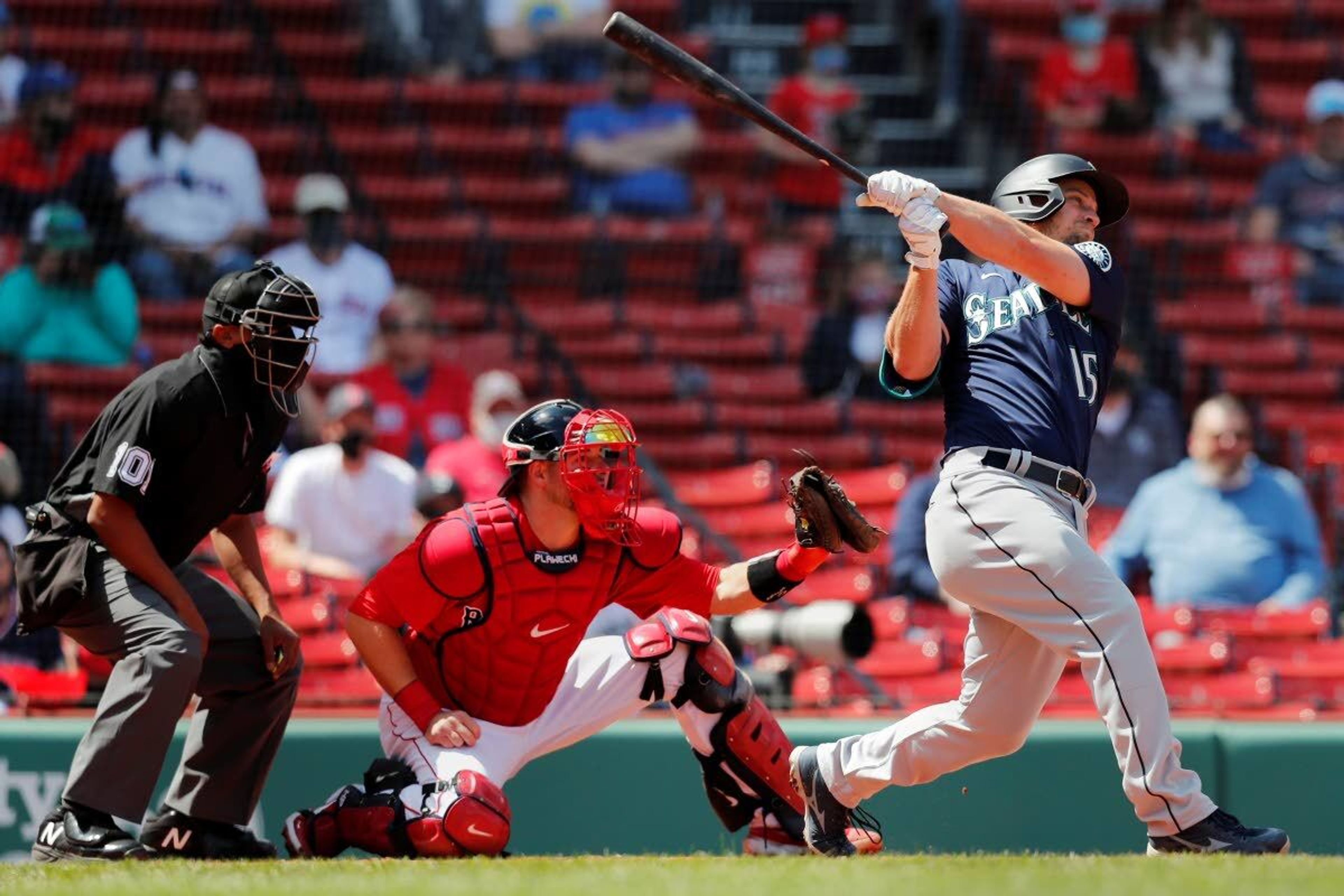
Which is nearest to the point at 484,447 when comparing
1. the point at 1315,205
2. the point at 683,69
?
the point at 683,69

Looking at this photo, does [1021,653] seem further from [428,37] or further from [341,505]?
[428,37]

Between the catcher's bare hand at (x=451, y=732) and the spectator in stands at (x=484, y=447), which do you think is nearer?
the catcher's bare hand at (x=451, y=732)

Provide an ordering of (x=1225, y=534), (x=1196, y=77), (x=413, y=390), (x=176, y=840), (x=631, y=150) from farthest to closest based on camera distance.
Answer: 1. (x=1196, y=77)
2. (x=631, y=150)
3. (x=413, y=390)
4. (x=1225, y=534)
5. (x=176, y=840)

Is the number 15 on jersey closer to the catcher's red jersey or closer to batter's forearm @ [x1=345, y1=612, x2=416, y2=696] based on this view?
the catcher's red jersey

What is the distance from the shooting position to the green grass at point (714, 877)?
3736mm

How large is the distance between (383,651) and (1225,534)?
3.91 m

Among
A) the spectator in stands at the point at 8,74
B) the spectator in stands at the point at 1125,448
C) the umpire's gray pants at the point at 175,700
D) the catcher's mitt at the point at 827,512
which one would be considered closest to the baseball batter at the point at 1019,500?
the catcher's mitt at the point at 827,512

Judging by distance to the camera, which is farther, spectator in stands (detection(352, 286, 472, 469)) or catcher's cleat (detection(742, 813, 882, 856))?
spectator in stands (detection(352, 286, 472, 469))

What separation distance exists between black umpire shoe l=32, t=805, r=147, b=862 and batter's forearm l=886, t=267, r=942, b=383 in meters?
2.10

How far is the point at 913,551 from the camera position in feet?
26.0

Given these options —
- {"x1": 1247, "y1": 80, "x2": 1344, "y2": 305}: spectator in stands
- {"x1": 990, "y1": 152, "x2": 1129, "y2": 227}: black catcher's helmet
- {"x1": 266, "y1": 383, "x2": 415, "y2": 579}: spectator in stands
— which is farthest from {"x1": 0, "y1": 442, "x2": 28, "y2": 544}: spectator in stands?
{"x1": 1247, "y1": 80, "x2": 1344, "y2": 305}: spectator in stands

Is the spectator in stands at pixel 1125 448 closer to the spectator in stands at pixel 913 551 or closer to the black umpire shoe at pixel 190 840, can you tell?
the spectator in stands at pixel 913 551

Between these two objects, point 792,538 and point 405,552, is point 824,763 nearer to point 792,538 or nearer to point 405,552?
point 405,552

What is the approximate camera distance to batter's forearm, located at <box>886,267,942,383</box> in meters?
4.55
